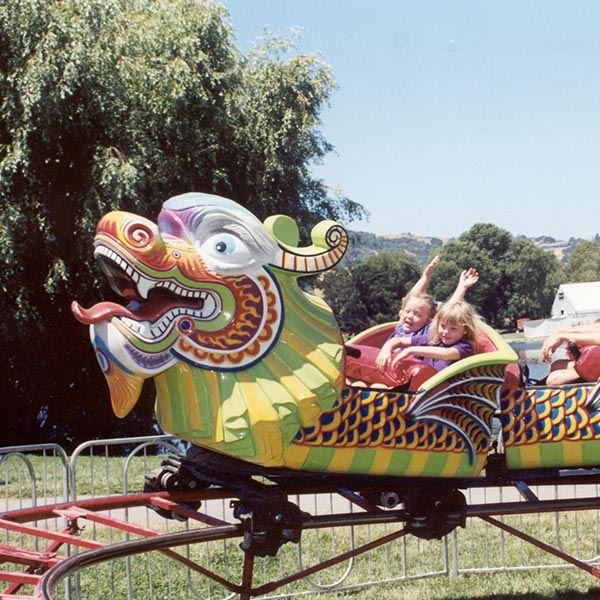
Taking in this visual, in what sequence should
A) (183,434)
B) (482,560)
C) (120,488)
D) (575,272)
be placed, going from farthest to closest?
(575,272) < (120,488) < (482,560) < (183,434)

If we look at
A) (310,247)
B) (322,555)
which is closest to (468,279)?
(310,247)

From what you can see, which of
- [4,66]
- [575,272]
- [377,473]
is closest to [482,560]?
[377,473]

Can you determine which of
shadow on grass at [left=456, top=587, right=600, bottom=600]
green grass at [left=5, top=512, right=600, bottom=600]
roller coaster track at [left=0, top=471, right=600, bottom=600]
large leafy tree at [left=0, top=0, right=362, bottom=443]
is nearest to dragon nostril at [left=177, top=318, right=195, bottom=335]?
roller coaster track at [left=0, top=471, right=600, bottom=600]

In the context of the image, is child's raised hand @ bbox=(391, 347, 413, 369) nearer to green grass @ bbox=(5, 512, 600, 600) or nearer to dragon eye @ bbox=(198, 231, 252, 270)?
dragon eye @ bbox=(198, 231, 252, 270)

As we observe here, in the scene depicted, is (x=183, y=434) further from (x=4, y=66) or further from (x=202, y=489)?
(x=4, y=66)

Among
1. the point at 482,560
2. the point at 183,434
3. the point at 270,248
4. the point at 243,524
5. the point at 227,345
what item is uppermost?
the point at 270,248

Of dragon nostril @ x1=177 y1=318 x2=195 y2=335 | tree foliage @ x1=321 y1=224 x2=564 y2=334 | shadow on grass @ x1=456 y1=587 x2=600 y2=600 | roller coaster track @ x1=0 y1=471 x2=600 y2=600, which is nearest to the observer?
roller coaster track @ x1=0 y1=471 x2=600 y2=600

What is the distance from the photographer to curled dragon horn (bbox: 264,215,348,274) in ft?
14.5

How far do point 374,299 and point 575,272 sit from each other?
1953 cm

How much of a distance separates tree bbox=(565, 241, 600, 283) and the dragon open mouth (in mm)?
78910

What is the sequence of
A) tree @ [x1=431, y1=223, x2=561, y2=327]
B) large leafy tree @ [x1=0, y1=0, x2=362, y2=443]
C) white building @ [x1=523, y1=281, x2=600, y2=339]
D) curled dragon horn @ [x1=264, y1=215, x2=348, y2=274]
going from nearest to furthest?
curled dragon horn @ [x1=264, y1=215, x2=348, y2=274]
large leafy tree @ [x1=0, y1=0, x2=362, y2=443]
white building @ [x1=523, y1=281, x2=600, y2=339]
tree @ [x1=431, y1=223, x2=561, y2=327]

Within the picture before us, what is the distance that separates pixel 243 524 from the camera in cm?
445

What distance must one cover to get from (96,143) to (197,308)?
32.7 ft

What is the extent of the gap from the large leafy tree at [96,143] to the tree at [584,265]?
68396mm
